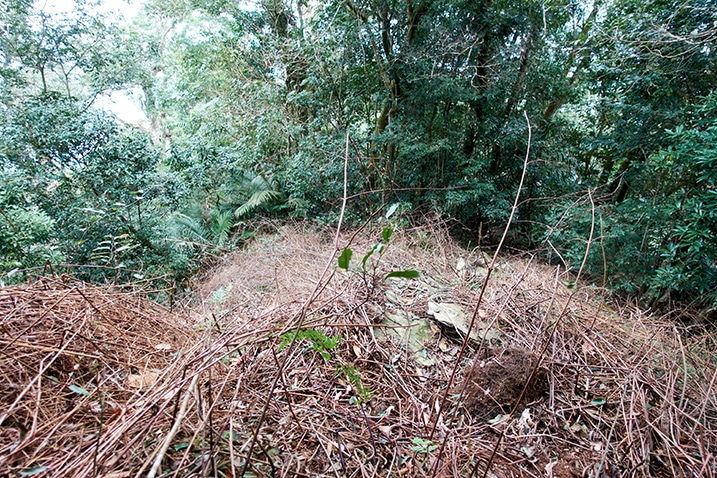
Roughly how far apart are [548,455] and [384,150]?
5.09 metres

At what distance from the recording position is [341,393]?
162 cm

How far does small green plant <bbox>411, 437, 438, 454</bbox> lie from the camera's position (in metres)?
1.32

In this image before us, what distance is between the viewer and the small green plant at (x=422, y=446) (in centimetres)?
132

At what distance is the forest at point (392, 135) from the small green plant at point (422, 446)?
2.62m

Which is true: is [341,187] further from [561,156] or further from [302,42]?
[561,156]

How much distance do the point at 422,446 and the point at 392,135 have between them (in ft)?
15.3

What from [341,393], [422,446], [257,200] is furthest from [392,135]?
[422,446]

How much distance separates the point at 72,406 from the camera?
1.09m

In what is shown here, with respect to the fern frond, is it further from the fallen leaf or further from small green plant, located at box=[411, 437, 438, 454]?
small green plant, located at box=[411, 437, 438, 454]

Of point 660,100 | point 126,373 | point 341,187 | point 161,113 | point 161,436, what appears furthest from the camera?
point 161,113

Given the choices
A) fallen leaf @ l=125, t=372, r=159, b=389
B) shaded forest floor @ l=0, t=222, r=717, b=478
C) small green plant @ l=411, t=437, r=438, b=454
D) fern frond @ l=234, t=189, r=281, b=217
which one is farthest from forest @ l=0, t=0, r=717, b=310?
fallen leaf @ l=125, t=372, r=159, b=389

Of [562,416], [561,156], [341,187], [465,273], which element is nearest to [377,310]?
[562,416]

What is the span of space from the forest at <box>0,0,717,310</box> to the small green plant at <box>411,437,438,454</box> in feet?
8.58

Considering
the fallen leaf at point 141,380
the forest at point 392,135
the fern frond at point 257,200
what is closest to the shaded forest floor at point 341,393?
the fallen leaf at point 141,380
